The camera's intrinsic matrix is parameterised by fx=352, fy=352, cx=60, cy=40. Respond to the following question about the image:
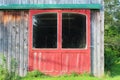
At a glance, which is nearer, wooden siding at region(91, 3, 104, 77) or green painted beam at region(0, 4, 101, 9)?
green painted beam at region(0, 4, 101, 9)

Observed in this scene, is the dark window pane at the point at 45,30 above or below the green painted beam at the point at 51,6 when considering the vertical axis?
below

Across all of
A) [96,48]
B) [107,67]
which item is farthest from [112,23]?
[96,48]

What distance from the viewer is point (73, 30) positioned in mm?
13609

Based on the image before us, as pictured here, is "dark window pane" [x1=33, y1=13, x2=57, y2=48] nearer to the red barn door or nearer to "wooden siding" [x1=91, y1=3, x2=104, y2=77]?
the red barn door

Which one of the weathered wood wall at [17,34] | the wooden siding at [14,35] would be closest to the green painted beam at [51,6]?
the weathered wood wall at [17,34]

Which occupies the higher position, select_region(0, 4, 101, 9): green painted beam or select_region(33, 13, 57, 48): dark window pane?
select_region(0, 4, 101, 9): green painted beam

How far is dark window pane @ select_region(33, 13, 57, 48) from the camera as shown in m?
13.5

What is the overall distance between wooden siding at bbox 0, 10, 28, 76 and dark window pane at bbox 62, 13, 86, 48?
4.92 ft

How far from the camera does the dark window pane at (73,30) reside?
13.6 m

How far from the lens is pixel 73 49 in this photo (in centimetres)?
1352

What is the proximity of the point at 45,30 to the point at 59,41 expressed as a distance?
686mm

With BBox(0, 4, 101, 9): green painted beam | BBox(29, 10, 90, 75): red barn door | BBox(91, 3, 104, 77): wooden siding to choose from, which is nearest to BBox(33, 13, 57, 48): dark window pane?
BBox(29, 10, 90, 75): red barn door

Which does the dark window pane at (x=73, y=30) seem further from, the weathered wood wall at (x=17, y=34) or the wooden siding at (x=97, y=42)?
the weathered wood wall at (x=17, y=34)

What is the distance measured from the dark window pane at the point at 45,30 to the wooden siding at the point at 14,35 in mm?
384
